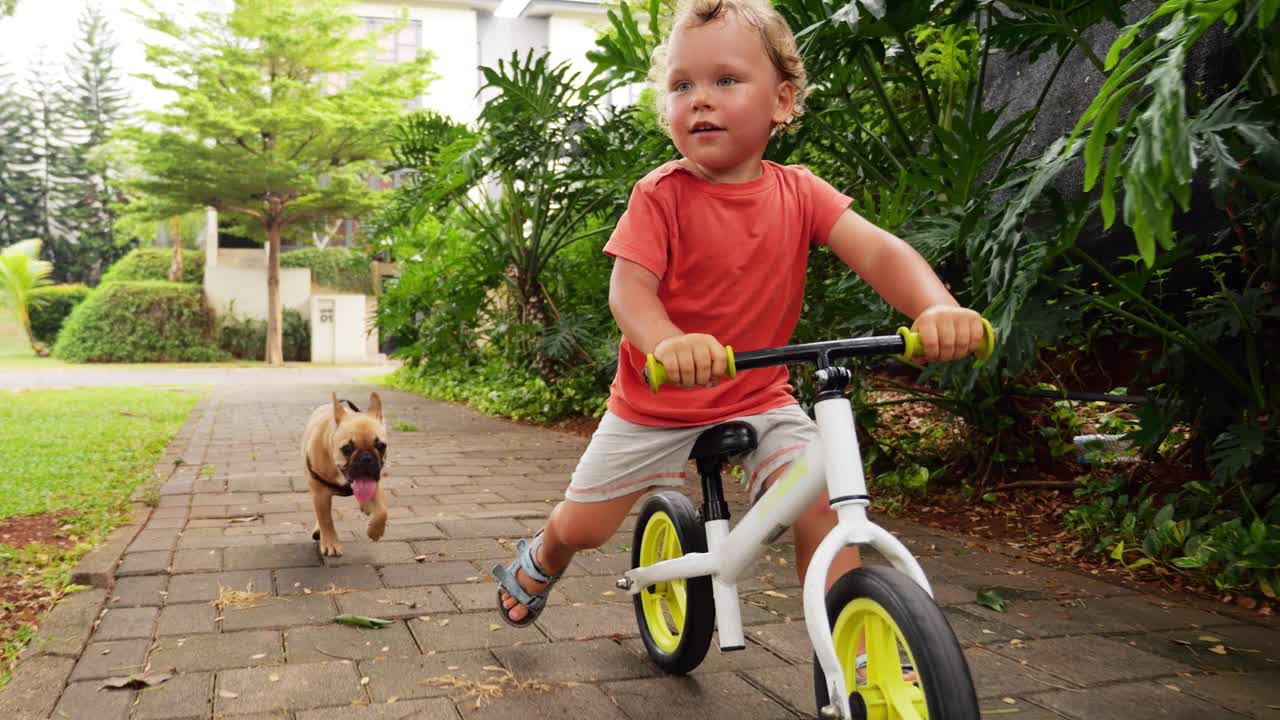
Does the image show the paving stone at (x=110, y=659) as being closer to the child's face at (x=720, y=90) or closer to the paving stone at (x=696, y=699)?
the paving stone at (x=696, y=699)

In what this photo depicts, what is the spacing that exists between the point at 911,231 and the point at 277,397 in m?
11.1

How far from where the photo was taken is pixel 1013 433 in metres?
5.29

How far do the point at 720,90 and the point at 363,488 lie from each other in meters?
2.62

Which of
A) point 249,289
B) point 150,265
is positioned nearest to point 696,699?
point 249,289

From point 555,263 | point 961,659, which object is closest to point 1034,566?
point 961,659

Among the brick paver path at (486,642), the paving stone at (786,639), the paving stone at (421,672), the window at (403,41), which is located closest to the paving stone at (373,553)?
the brick paver path at (486,642)

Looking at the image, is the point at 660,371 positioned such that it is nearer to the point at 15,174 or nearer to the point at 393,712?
the point at 393,712

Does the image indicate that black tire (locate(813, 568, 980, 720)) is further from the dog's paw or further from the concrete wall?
the concrete wall

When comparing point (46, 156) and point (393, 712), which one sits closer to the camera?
point (393, 712)

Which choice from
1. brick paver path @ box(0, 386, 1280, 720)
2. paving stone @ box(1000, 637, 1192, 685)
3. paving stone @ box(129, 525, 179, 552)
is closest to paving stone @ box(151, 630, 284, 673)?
brick paver path @ box(0, 386, 1280, 720)

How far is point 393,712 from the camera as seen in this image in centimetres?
259

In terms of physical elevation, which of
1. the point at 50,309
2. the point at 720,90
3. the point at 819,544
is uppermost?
the point at 720,90

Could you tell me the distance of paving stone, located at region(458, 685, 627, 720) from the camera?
8.52 ft

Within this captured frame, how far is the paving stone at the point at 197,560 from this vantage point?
159 inches
